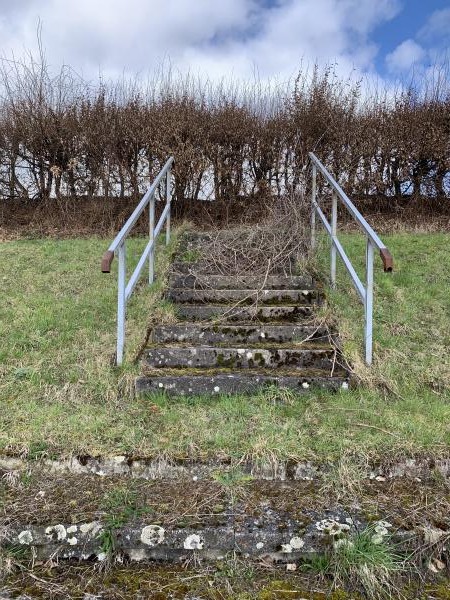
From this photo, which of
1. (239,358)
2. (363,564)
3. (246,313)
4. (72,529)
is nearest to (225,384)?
(239,358)

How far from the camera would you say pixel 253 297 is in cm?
462

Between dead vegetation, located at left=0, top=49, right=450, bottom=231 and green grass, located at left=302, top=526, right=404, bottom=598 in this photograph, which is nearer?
green grass, located at left=302, top=526, right=404, bottom=598

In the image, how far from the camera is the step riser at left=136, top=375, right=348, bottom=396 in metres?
3.51

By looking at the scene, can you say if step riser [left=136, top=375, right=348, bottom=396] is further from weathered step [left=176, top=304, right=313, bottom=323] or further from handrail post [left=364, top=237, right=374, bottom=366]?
weathered step [left=176, top=304, right=313, bottom=323]

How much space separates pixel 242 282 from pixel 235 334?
92 cm

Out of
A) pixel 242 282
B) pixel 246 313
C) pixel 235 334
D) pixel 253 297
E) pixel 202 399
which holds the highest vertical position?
pixel 242 282

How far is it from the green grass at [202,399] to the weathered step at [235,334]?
0.23 meters

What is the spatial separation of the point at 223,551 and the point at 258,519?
0.72 feet

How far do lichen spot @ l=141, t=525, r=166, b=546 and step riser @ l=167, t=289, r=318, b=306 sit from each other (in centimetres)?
266

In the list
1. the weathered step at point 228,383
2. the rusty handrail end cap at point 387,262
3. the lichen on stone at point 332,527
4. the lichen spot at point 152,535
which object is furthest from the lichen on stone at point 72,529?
the rusty handrail end cap at point 387,262

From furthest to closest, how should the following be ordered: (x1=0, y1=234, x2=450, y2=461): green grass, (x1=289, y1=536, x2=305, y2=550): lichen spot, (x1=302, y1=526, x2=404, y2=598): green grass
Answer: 1. (x1=0, y1=234, x2=450, y2=461): green grass
2. (x1=289, y1=536, x2=305, y2=550): lichen spot
3. (x1=302, y1=526, x2=404, y2=598): green grass

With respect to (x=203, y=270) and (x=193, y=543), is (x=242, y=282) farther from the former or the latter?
(x=193, y=543)

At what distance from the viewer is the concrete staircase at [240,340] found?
3533 mm

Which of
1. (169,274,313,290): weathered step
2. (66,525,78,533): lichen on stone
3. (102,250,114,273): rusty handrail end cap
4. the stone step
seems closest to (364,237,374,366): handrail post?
(169,274,313,290): weathered step
